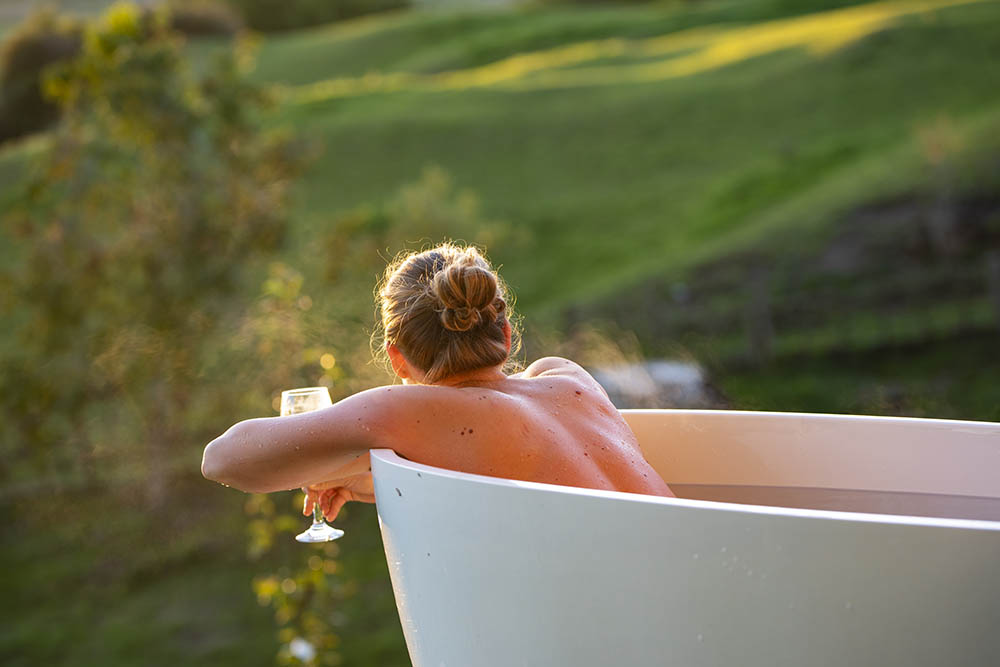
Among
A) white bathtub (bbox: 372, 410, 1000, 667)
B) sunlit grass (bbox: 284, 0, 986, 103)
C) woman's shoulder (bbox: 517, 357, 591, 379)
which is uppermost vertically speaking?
sunlit grass (bbox: 284, 0, 986, 103)

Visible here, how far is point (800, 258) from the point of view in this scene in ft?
22.4

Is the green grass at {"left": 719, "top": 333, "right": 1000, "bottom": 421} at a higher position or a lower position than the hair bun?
lower

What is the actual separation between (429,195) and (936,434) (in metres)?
5.51

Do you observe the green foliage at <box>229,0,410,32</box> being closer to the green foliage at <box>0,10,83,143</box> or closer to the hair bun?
the green foliage at <box>0,10,83,143</box>

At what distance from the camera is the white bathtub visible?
1.11m

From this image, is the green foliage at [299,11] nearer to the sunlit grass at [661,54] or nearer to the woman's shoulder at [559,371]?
the sunlit grass at [661,54]

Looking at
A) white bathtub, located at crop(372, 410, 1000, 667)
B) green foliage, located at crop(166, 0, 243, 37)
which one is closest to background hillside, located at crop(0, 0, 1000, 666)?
white bathtub, located at crop(372, 410, 1000, 667)

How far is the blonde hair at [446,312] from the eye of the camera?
5.01 feet

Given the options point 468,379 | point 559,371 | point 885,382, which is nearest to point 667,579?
point 468,379

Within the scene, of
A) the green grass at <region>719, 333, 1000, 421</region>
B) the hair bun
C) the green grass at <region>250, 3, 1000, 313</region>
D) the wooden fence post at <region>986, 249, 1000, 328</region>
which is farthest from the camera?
the green grass at <region>250, 3, 1000, 313</region>

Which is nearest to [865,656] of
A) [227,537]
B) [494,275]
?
[494,275]

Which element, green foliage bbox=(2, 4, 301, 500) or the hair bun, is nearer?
the hair bun

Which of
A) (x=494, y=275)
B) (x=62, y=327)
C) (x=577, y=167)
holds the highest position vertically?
(x=577, y=167)

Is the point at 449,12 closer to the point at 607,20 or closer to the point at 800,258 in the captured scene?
the point at 607,20
